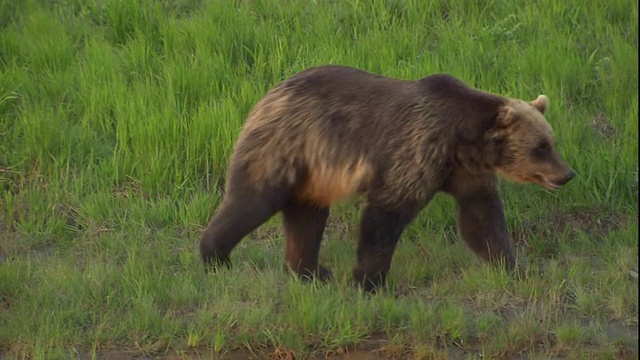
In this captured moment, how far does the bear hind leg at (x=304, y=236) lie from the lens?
6586mm

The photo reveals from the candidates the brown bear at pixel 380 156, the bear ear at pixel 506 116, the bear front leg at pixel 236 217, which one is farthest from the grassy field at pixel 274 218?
the bear ear at pixel 506 116

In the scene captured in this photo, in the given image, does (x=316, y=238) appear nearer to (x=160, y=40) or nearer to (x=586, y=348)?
(x=586, y=348)

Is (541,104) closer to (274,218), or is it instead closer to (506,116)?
(506,116)

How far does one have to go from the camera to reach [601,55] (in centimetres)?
837

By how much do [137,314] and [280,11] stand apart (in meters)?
3.62

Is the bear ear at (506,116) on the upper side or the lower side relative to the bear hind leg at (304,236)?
upper

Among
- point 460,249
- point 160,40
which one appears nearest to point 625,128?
point 460,249

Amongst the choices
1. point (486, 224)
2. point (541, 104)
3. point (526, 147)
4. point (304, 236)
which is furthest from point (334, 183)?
point (541, 104)

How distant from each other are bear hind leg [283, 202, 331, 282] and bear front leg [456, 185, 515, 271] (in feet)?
2.63

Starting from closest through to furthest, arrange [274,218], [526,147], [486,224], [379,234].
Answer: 1. [379,234]
2. [526,147]
3. [486,224]
4. [274,218]

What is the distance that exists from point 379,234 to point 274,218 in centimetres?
134

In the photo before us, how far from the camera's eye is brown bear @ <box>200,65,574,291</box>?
6.13m

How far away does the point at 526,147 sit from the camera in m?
6.29

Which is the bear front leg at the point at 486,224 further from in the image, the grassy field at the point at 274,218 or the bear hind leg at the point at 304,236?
the bear hind leg at the point at 304,236
